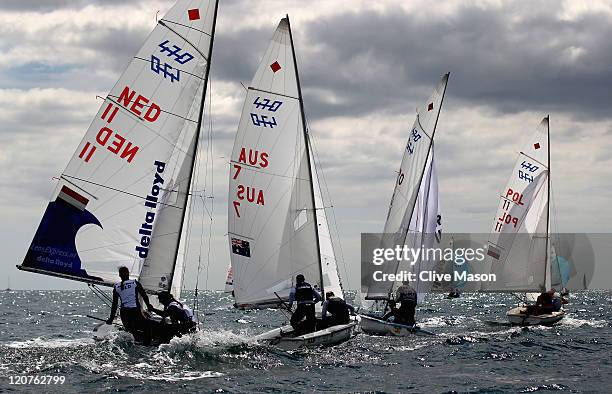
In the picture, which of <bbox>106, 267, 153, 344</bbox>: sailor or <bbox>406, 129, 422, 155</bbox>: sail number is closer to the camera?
<bbox>106, 267, 153, 344</bbox>: sailor

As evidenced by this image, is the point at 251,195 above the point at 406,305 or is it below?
above

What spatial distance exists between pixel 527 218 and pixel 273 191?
59.5 feet

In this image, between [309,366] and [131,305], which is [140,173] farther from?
[309,366]

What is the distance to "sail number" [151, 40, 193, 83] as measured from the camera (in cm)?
2170

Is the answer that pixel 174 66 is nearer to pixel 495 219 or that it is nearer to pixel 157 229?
pixel 157 229

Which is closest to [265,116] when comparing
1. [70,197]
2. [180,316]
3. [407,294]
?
[70,197]

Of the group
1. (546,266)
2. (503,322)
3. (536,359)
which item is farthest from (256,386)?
(546,266)

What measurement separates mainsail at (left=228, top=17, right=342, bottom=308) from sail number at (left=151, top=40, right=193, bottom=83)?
2955 mm

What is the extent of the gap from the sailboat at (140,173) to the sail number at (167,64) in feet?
0.08

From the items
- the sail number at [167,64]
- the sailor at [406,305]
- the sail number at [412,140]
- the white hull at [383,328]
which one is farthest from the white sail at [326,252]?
the sail number at [167,64]

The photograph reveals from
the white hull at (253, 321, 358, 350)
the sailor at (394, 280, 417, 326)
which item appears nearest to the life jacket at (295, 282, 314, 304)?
the white hull at (253, 321, 358, 350)

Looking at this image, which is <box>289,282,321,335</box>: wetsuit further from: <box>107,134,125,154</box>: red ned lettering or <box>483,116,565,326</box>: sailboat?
<box>483,116,565,326</box>: sailboat

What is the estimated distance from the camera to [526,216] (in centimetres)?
3909

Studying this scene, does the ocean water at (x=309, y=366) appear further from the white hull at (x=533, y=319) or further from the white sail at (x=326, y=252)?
the white hull at (x=533, y=319)
